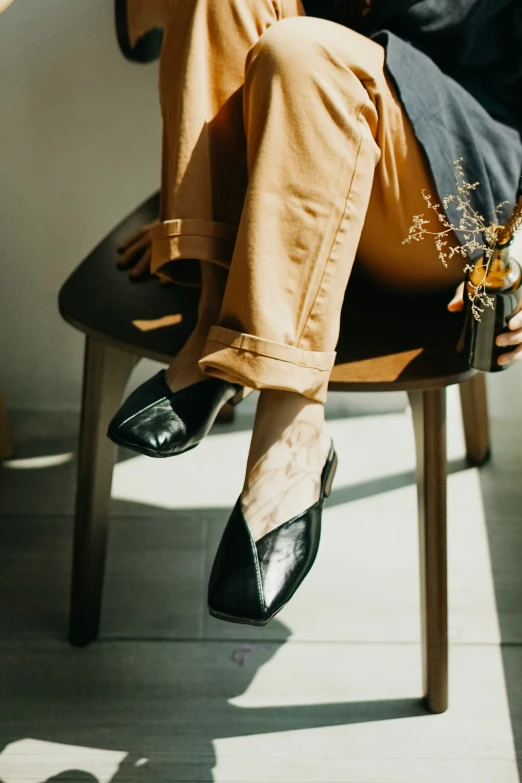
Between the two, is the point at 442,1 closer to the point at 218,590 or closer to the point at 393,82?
the point at 393,82

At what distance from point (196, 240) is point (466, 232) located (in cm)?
26

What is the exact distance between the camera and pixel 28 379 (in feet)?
4.93

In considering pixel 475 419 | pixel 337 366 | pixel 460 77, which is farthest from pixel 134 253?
pixel 475 419

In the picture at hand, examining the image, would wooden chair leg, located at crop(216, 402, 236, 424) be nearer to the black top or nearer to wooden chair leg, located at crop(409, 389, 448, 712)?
wooden chair leg, located at crop(409, 389, 448, 712)

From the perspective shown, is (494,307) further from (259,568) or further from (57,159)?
(57,159)

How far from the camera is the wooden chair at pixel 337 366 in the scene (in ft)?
2.95

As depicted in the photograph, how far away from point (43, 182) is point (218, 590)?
2.53 ft

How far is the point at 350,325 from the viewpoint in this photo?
0.96 meters

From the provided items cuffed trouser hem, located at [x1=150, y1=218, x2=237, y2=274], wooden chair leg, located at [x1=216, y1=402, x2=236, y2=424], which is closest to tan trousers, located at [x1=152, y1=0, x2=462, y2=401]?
cuffed trouser hem, located at [x1=150, y1=218, x2=237, y2=274]

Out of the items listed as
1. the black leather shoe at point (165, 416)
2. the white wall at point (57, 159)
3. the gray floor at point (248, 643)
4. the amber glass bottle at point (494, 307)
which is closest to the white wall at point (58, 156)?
the white wall at point (57, 159)

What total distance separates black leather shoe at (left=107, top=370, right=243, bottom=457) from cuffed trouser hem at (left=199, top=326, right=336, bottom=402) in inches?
2.7

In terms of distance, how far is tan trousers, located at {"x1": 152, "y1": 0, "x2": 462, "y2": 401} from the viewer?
0.78 m

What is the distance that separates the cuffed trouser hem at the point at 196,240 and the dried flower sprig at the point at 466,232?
175mm

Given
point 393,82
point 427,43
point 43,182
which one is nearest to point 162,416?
point 393,82
